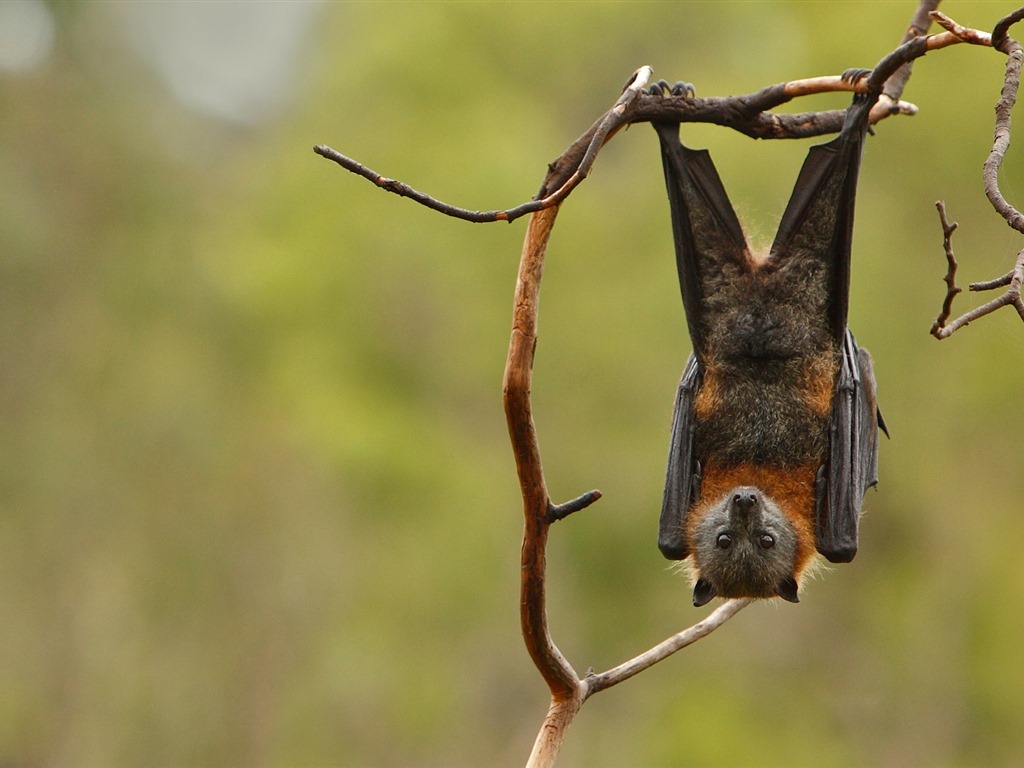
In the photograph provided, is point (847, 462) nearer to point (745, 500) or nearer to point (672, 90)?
point (745, 500)

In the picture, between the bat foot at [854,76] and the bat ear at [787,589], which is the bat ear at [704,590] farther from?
the bat foot at [854,76]

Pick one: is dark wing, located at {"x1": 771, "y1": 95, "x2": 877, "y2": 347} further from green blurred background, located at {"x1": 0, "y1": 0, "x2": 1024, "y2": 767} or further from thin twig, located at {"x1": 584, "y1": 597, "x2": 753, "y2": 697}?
green blurred background, located at {"x1": 0, "y1": 0, "x2": 1024, "y2": 767}

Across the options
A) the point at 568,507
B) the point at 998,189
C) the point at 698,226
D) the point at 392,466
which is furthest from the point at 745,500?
the point at 392,466

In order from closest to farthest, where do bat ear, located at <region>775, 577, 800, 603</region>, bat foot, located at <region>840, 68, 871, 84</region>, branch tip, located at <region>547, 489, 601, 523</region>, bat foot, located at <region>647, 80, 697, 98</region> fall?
branch tip, located at <region>547, 489, 601, 523</region>, bat foot, located at <region>840, 68, 871, 84</region>, bat foot, located at <region>647, 80, 697, 98</region>, bat ear, located at <region>775, 577, 800, 603</region>

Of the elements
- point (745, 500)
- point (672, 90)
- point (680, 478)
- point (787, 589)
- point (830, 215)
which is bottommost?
point (787, 589)

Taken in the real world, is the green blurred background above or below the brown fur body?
above

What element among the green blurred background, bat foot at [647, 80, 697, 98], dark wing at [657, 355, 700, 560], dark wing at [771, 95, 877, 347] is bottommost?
dark wing at [657, 355, 700, 560]

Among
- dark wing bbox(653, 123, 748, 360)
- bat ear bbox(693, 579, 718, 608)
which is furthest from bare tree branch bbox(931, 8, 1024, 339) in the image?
bat ear bbox(693, 579, 718, 608)

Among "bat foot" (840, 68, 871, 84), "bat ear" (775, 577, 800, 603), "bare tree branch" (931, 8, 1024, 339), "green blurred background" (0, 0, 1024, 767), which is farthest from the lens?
"green blurred background" (0, 0, 1024, 767)
